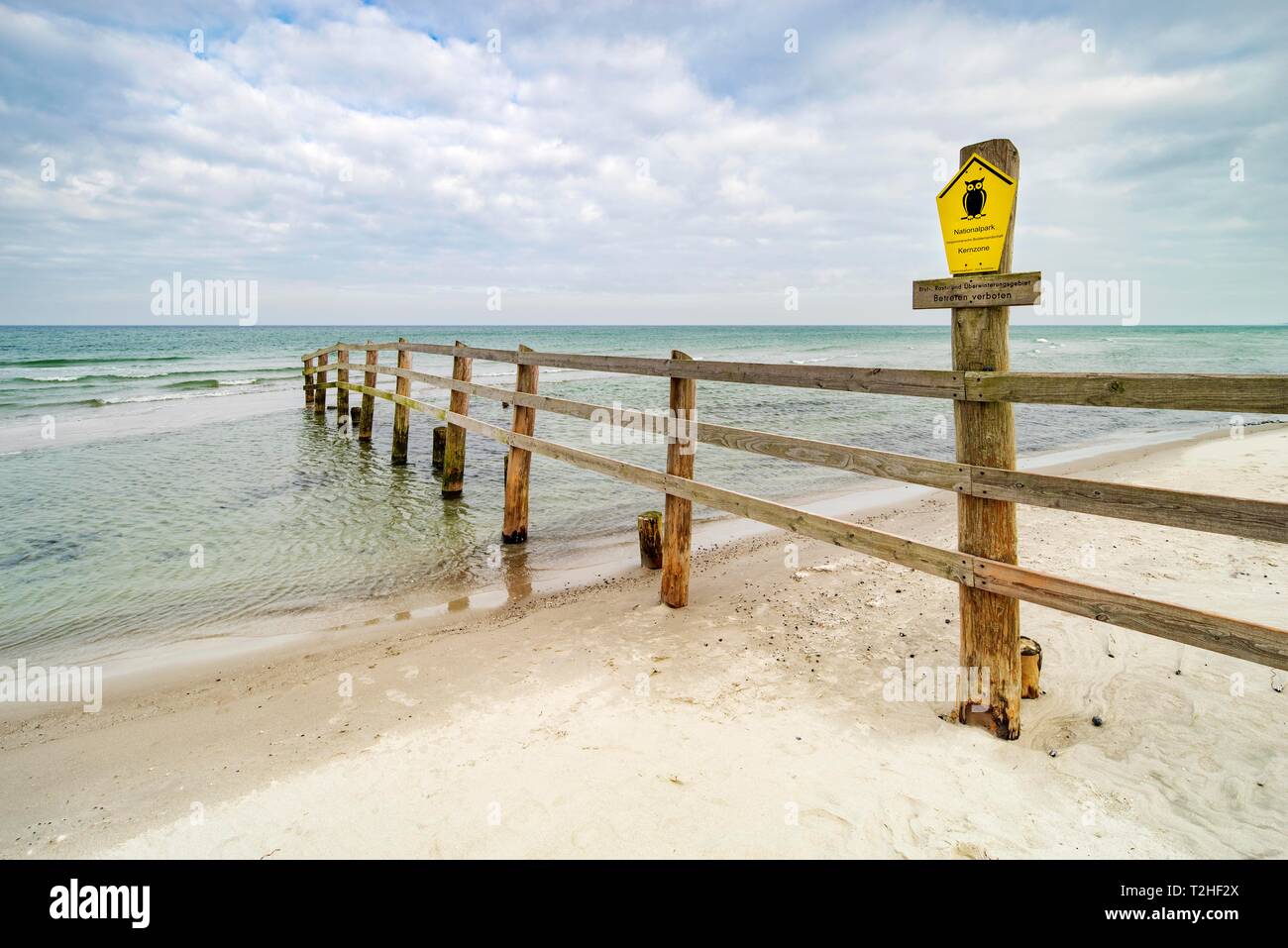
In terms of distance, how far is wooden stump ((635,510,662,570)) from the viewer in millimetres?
6934

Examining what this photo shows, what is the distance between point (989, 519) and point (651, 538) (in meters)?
4.02

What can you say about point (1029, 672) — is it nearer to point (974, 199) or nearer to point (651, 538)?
point (974, 199)

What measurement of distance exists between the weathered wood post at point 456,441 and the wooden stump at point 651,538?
411cm

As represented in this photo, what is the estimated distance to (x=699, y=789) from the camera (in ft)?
10.1

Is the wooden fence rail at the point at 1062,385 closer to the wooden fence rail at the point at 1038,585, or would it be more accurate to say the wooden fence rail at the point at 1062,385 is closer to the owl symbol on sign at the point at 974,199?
the wooden fence rail at the point at 1038,585

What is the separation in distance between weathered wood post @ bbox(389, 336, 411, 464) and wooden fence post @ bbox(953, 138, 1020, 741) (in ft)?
34.8

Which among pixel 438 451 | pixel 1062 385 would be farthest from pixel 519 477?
pixel 1062 385

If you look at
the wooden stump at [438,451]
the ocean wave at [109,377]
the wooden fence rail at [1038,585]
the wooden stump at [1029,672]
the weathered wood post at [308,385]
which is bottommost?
the wooden stump at [1029,672]

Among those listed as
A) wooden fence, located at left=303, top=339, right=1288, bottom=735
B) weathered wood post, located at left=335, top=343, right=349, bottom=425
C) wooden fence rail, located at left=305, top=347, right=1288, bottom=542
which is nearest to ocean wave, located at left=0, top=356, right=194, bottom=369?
weathered wood post, located at left=335, top=343, right=349, bottom=425

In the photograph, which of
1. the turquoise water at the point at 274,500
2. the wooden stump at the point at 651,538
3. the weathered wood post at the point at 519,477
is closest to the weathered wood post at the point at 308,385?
the turquoise water at the point at 274,500

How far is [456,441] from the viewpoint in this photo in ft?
33.5

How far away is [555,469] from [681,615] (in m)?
7.39

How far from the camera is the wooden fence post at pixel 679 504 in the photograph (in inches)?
209

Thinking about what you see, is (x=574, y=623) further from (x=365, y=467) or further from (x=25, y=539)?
(x=365, y=467)
